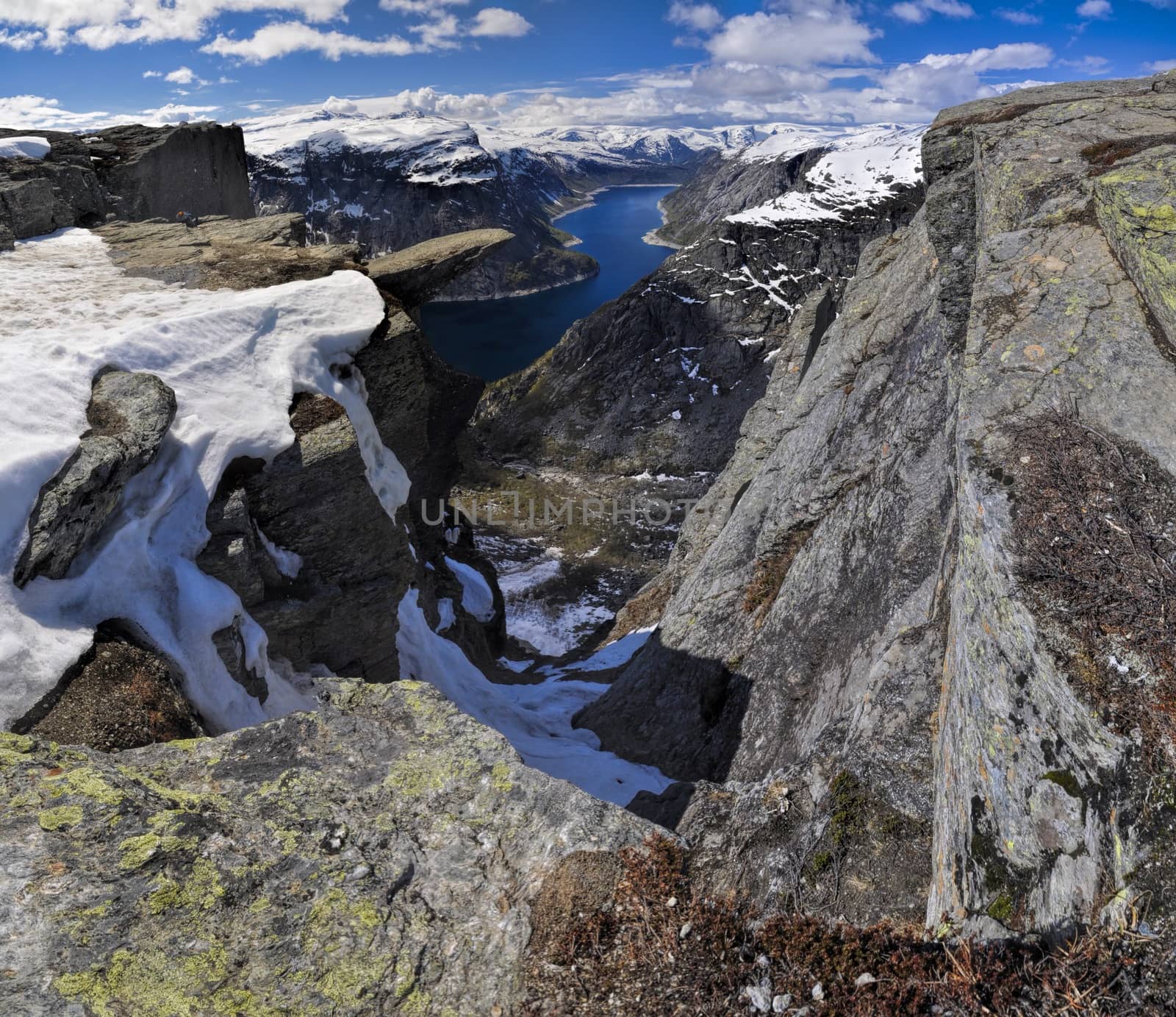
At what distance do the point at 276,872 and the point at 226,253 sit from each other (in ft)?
69.4

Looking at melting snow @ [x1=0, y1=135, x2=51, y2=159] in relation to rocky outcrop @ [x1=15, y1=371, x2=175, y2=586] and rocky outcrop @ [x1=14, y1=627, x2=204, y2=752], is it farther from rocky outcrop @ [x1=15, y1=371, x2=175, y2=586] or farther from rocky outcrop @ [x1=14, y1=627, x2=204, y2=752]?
rocky outcrop @ [x1=14, y1=627, x2=204, y2=752]

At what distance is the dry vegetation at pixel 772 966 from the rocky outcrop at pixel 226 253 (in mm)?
19813

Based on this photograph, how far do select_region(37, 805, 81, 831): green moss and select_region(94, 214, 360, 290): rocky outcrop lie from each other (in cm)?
1643

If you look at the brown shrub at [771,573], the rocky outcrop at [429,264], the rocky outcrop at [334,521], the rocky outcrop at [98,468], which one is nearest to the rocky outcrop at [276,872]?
the rocky outcrop at [98,468]

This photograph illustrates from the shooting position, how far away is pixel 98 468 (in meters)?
13.0

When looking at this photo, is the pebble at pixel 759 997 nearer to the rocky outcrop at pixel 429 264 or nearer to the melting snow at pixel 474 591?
the rocky outcrop at pixel 429 264

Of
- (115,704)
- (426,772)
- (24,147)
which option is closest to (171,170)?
(24,147)

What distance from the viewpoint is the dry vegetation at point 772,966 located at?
194 inches

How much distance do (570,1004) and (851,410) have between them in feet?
52.2

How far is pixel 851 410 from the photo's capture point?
18.5 metres

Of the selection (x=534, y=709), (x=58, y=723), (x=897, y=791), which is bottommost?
(x=534, y=709)

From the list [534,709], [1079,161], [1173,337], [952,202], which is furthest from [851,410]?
[534,709]

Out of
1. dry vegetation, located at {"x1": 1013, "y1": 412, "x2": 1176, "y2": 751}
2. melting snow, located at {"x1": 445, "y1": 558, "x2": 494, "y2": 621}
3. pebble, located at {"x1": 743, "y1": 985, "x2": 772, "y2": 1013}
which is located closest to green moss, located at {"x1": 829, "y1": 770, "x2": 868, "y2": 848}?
Answer: pebble, located at {"x1": 743, "y1": 985, "x2": 772, "y2": 1013}

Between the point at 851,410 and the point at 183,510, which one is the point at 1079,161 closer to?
the point at 851,410
